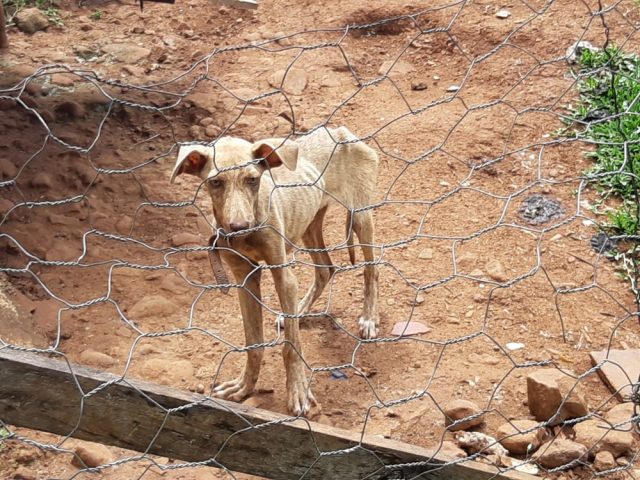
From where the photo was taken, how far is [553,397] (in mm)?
4012

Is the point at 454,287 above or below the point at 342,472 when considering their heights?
below

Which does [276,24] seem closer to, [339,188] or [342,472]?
[339,188]

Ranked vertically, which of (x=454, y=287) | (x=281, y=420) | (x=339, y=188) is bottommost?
(x=454, y=287)

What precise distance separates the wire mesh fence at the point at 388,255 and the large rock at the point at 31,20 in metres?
0.88

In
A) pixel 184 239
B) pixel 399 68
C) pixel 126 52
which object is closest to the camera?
pixel 184 239

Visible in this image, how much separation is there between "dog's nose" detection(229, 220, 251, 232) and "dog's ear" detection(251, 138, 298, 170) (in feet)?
1.10

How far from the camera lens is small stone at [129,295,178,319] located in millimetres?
5105

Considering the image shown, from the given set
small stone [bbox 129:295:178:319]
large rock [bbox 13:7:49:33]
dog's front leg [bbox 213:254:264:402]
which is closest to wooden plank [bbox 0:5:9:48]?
large rock [bbox 13:7:49:33]

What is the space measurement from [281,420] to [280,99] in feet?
16.4

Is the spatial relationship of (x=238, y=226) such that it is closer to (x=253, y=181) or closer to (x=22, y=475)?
(x=253, y=181)

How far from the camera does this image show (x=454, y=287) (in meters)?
5.28

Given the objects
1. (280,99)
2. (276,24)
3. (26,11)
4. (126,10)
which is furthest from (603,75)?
(26,11)

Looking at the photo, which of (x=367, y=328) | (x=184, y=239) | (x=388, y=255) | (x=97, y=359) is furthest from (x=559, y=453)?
(x=184, y=239)

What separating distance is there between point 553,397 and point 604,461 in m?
0.38
